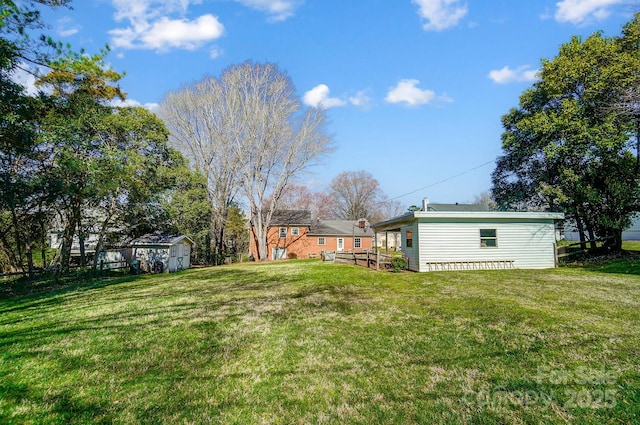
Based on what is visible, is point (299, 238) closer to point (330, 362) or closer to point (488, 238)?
point (488, 238)

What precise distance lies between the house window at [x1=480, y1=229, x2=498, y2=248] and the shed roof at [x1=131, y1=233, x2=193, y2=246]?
21.1m

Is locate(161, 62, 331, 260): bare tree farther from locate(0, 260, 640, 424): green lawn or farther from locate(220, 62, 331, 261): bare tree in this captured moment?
locate(0, 260, 640, 424): green lawn

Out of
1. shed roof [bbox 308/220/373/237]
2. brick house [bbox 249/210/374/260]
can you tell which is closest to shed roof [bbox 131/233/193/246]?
brick house [bbox 249/210/374/260]

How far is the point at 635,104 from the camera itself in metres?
12.5

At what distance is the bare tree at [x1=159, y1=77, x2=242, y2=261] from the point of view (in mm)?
27219

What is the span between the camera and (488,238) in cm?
1544

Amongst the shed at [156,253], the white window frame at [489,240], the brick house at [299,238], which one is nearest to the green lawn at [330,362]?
the white window frame at [489,240]

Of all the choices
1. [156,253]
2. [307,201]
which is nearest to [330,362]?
[156,253]

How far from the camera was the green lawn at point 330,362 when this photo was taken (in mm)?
2908

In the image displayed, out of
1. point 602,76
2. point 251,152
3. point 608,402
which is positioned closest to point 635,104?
point 602,76

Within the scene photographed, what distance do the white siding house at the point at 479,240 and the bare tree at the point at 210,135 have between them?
62.1 feet

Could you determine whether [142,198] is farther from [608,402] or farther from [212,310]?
[608,402]

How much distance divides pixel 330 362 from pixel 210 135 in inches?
1118

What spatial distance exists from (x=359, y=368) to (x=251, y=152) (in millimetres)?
25686
